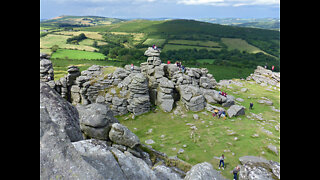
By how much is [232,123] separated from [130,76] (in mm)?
21357

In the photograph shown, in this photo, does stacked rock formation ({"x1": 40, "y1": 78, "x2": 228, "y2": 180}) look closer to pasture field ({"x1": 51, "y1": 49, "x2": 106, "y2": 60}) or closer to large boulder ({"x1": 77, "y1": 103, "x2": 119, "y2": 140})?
large boulder ({"x1": 77, "y1": 103, "x2": 119, "y2": 140})

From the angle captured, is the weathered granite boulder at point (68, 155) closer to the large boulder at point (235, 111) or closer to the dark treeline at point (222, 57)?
the large boulder at point (235, 111)

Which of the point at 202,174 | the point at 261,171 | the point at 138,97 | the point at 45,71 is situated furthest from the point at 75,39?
the point at 261,171

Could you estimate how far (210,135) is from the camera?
83.1 ft

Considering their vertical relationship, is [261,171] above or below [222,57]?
below

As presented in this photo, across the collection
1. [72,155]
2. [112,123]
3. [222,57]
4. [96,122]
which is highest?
[222,57]

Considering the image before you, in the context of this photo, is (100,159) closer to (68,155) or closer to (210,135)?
(68,155)

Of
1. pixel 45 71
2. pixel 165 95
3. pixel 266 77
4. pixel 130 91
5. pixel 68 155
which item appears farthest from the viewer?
pixel 266 77

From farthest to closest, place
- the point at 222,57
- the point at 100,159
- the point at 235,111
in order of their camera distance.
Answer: the point at 222,57, the point at 235,111, the point at 100,159

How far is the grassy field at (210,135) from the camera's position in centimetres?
2116
